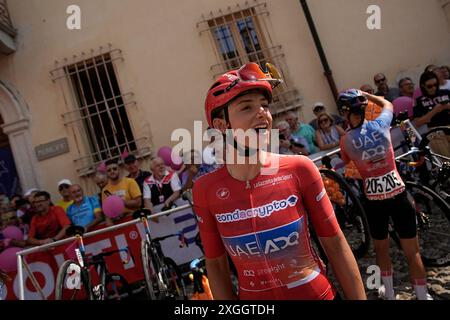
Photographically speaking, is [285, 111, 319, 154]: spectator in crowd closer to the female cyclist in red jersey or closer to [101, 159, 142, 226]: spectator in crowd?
the female cyclist in red jersey

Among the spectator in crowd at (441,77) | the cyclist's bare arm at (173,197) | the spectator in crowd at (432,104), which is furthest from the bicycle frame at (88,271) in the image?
the spectator in crowd at (441,77)

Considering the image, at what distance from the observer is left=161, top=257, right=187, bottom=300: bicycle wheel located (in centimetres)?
428

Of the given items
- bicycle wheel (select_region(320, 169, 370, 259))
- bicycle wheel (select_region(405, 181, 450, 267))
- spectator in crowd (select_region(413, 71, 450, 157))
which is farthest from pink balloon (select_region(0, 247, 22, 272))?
spectator in crowd (select_region(413, 71, 450, 157))

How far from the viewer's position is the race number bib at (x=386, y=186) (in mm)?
3064

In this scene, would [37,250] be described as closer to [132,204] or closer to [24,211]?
[132,204]

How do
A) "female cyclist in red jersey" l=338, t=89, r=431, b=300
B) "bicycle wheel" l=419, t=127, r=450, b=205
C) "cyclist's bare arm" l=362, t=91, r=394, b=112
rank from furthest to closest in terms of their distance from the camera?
"bicycle wheel" l=419, t=127, r=450, b=205 < "cyclist's bare arm" l=362, t=91, r=394, b=112 < "female cyclist in red jersey" l=338, t=89, r=431, b=300

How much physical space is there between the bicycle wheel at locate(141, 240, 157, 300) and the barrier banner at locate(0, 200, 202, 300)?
0.99 metres

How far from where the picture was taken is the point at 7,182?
8.43 m

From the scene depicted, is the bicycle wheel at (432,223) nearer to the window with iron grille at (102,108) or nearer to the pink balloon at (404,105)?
the pink balloon at (404,105)

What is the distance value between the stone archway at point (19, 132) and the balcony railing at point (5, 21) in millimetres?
1131

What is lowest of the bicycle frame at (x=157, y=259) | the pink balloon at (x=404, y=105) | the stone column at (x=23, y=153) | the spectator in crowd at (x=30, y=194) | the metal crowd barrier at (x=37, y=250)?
the bicycle frame at (x=157, y=259)

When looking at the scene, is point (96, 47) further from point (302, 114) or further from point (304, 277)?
point (304, 277)
